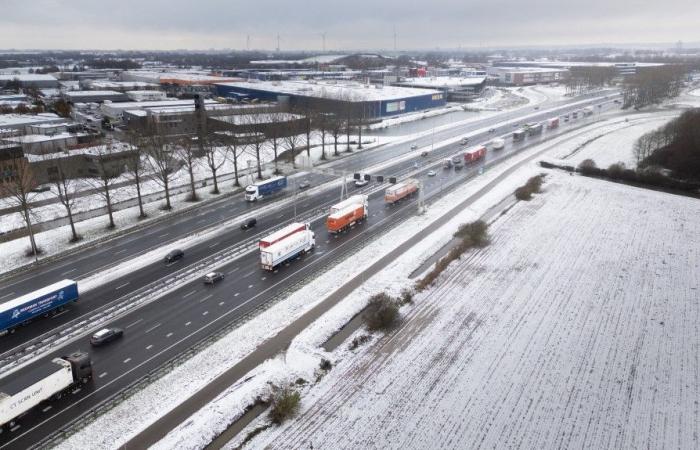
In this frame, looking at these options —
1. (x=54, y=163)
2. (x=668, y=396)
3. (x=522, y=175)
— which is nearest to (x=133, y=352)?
(x=668, y=396)

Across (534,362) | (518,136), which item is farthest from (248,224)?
(518,136)

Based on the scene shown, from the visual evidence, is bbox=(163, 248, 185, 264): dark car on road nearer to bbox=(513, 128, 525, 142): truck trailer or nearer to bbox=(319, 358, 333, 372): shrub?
bbox=(319, 358, 333, 372): shrub

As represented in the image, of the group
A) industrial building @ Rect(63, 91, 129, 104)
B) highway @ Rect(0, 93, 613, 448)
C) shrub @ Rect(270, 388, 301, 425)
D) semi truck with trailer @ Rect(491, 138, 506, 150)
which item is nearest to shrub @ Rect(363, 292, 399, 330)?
highway @ Rect(0, 93, 613, 448)

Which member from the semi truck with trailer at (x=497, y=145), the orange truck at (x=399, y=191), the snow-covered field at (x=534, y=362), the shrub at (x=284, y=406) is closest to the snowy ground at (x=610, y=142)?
the semi truck with trailer at (x=497, y=145)

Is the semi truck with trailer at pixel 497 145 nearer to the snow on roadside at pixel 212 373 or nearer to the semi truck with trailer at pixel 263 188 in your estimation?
the semi truck with trailer at pixel 263 188

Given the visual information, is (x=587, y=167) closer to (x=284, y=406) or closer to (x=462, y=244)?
(x=462, y=244)

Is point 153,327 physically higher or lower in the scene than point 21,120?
lower
